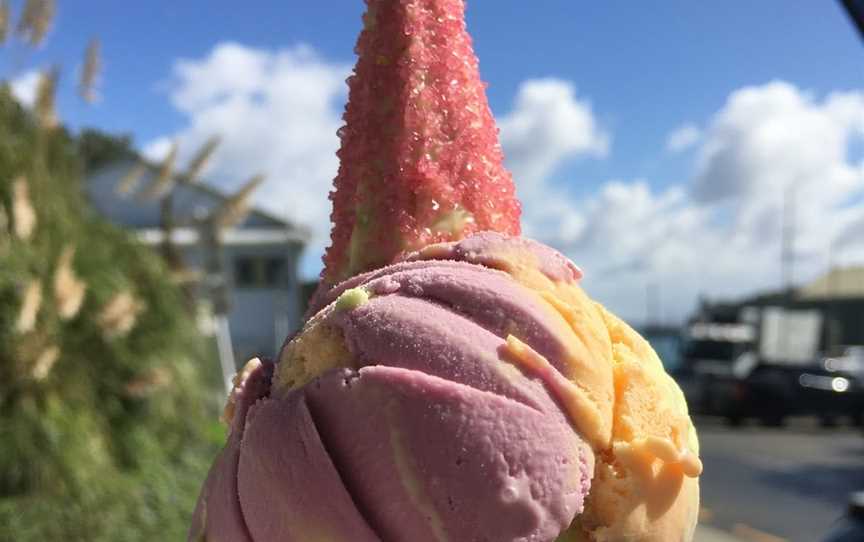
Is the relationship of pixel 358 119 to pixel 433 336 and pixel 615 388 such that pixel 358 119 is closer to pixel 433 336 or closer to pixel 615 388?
pixel 433 336

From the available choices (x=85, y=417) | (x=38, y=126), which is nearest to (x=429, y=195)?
(x=85, y=417)

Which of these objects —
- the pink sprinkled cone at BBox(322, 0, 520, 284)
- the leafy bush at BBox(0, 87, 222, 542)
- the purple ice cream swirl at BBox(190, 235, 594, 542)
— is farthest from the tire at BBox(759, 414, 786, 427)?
the purple ice cream swirl at BBox(190, 235, 594, 542)

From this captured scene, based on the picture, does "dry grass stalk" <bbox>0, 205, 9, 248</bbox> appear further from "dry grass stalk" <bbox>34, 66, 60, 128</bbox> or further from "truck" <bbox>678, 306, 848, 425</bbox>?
"truck" <bbox>678, 306, 848, 425</bbox>

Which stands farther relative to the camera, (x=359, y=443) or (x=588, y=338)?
Result: (x=588, y=338)

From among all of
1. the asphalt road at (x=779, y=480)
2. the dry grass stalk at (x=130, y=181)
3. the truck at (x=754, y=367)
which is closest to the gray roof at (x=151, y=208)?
the dry grass stalk at (x=130, y=181)

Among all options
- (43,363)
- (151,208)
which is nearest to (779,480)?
(43,363)

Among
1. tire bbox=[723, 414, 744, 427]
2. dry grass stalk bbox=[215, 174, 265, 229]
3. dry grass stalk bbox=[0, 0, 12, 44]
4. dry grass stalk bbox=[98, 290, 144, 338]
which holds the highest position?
dry grass stalk bbox=[0, 0, 12, 44]

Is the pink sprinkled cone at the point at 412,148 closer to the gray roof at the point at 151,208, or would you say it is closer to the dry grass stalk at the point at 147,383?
the dry grass stalk at the point at 147,383
